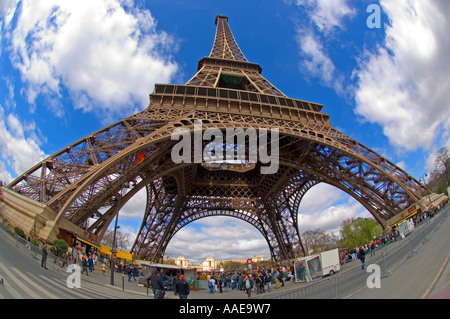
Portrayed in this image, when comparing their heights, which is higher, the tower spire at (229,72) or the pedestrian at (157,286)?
the tower spire at (229,72)

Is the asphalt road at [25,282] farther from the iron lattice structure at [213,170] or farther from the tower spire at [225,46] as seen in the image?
the tower spire at [225,46]

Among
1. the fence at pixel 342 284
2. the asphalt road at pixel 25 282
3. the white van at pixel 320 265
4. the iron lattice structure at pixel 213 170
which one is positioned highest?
the iron lattice structure at pixel 213 170

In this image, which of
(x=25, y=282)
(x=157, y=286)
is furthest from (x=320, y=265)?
(x=25, y=282)

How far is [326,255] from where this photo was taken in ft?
48.4

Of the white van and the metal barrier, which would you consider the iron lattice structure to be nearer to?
the metal barrier

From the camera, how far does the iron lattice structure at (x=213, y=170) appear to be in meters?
17.1

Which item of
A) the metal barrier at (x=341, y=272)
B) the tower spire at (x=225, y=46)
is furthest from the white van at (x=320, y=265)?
the tower spire at (x=225, y=46)

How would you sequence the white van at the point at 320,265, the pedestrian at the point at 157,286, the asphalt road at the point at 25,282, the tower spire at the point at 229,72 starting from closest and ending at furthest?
1. the asphalt road at the point at 25,282
2. the pedestrian at the point at 157,286
3. the white van at the point at 320,265
4. the tower spire at the point at 229,72

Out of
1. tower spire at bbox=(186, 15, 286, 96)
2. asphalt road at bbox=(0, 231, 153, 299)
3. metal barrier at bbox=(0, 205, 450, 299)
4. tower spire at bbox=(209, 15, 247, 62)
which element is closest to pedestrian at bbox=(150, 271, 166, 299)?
asphalt road at bbox=(0, 231, 153, 299)

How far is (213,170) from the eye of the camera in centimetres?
3794

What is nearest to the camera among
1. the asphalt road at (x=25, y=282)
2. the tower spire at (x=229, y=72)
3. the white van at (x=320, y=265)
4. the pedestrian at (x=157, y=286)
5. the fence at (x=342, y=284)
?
the asphalt road at (x=25, y=282)
